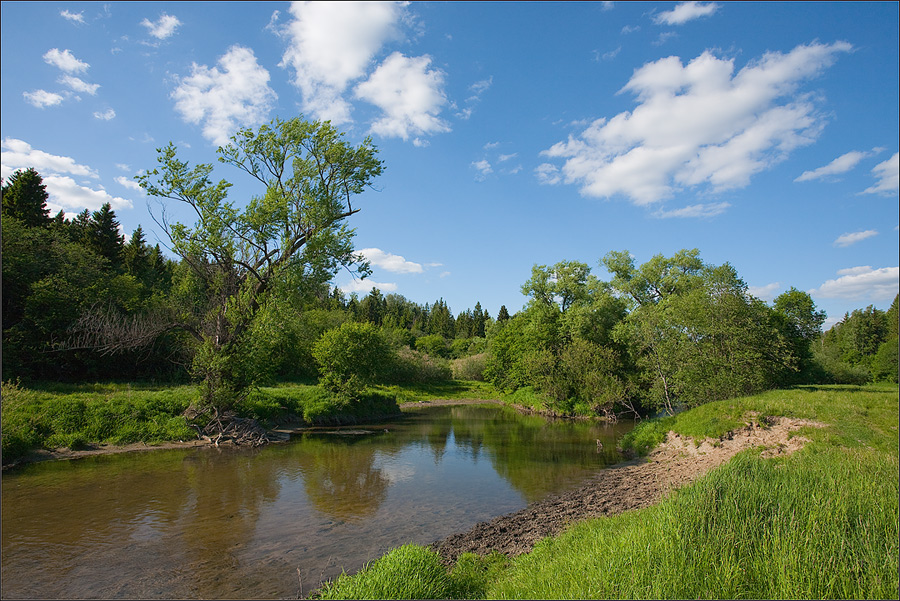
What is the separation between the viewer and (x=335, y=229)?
25.4 metres

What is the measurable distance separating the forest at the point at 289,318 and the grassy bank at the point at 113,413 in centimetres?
179

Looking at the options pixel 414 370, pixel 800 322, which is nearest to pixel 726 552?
pixel 800 322

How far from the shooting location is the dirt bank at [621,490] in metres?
9.99

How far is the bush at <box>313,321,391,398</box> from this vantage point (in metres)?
32.4

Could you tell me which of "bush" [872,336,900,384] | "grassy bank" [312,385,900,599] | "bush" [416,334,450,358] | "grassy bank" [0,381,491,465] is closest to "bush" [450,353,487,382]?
"bush" [416,334,450,358]

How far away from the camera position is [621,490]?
14.0 m

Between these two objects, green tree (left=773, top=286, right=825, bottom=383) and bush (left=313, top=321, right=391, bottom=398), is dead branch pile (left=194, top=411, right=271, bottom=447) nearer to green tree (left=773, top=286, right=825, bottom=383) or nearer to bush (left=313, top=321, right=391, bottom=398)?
bush (left=313, top=321, right=391, bottom=398)

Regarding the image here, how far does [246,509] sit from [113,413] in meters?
13.1

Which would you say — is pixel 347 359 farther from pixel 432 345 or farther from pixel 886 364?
pixel 432 345

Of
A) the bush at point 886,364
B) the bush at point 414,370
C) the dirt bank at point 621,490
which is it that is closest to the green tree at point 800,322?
the bush at point 886,364

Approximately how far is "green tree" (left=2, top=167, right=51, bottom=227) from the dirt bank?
43.2m

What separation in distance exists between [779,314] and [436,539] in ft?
122

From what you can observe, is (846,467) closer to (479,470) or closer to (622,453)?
(479,470)

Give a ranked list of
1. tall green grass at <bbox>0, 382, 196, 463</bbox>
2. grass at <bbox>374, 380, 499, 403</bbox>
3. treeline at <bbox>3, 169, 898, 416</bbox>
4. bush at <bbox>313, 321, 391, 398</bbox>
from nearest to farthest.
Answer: tall green grass at <bbox>0, 382, 196, 463</bbox> → treeline at <bbox>3, 169, 898, 416</bbox> → bush at <bbox>313, 321, 391, 398</bbox> → grass at <bbox>374, 380, 499, 403</bbox>
